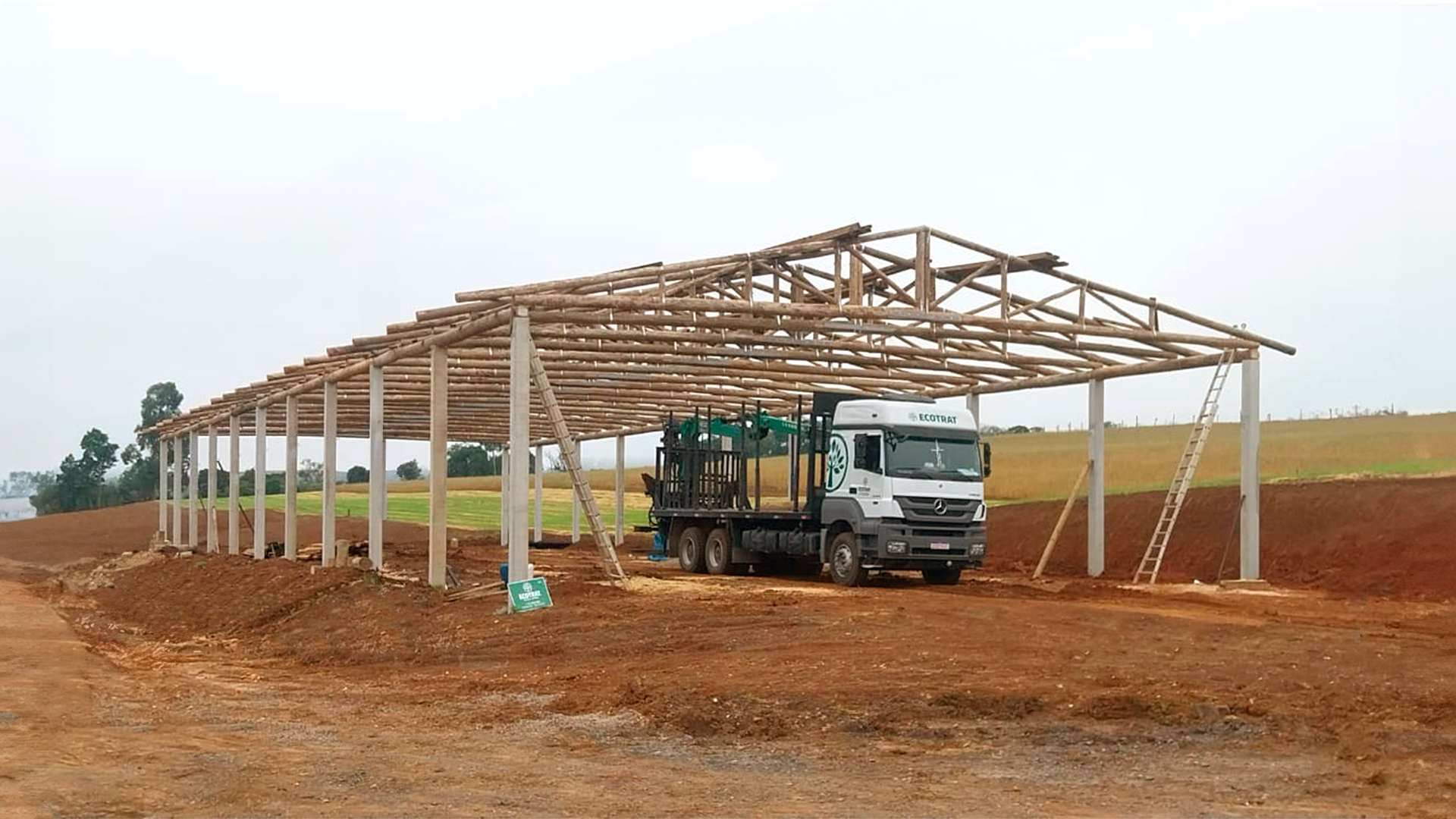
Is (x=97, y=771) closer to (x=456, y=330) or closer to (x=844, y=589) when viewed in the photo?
(x=456, y=330)

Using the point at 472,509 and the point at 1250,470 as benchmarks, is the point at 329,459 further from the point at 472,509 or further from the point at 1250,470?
the point at 472,509

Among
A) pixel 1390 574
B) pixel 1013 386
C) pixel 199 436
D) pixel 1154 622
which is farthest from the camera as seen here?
pixel 199 436

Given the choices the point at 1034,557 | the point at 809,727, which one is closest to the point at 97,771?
the point at 809,727

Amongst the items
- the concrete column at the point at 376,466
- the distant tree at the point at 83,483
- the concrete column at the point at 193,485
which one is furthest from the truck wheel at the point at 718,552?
the distant tree at the point at 83,483

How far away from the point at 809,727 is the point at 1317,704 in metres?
3.81

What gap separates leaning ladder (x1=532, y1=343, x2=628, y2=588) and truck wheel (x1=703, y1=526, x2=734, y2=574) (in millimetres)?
5050

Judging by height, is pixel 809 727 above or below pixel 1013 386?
below

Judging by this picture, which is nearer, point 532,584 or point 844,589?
point 532,584

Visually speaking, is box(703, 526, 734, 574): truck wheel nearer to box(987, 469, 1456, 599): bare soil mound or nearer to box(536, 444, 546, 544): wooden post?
box(987, 469, 1456, 599): bare soil mound

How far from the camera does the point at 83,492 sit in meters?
99.1

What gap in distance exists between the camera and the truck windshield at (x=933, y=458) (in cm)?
2178

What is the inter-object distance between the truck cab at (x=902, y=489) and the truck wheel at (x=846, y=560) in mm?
17

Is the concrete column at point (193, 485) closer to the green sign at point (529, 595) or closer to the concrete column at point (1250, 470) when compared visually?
the green sign at point (529, 595)

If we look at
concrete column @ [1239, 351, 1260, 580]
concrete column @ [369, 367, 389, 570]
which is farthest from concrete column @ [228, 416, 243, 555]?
concrete column @ [1239, 351, 1260, 580]
